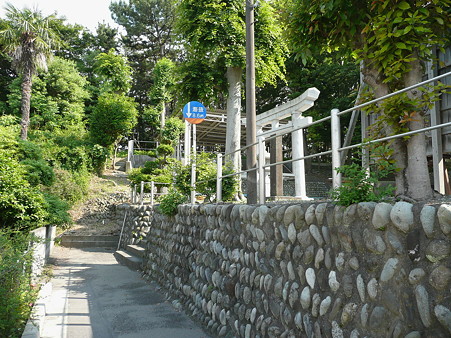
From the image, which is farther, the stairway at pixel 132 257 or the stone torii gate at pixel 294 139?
the stairway at pixel 132 257

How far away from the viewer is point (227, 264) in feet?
17.3

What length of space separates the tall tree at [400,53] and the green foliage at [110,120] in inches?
766

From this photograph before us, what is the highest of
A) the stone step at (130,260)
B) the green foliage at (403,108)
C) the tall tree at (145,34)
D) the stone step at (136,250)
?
the tall tree at (145,34)

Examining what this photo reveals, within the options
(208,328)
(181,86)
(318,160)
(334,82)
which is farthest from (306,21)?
(318,160)

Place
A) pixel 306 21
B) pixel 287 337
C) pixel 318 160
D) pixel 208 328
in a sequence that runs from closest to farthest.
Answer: pixel 287 337 → pixel 306 21 → pixel 208 328 → pixel 318 160

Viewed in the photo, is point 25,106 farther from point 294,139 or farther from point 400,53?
point 400,53

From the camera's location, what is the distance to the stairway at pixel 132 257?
1034 centimetres

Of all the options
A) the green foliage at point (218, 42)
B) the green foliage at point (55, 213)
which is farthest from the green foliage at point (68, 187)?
the green foliage at point (218, 42)

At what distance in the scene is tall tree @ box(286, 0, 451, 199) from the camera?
3.49 meters

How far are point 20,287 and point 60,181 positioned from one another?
12.4 m

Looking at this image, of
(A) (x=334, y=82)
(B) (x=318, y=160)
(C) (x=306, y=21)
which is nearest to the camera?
(C) (x=306, y=21)

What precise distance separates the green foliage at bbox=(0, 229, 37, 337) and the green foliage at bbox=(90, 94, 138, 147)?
17.1 m

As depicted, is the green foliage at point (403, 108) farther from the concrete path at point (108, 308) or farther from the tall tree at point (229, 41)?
the tall tree at point (229, 41)

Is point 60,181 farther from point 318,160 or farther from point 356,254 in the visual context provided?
point 318,160
